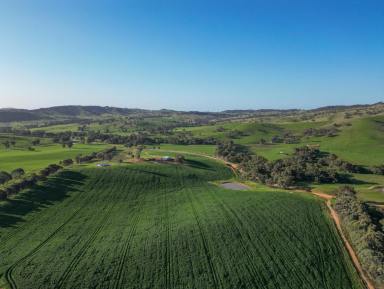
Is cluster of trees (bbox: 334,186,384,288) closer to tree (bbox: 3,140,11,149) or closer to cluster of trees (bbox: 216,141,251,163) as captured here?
cluster of trees (bbox: 216,141,251,163)

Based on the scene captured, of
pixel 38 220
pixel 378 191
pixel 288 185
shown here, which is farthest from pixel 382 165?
pixel 38 220

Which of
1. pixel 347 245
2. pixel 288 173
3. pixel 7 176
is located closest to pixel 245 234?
pixel 347 245

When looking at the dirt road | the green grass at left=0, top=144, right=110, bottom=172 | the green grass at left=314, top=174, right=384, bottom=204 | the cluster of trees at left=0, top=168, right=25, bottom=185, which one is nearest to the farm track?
the dirt road

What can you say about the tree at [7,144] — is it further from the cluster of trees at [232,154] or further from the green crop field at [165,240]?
the cluster of trees at [232,154]

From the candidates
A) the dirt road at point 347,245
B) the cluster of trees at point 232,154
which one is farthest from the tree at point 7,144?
the dirt road at point 347,245

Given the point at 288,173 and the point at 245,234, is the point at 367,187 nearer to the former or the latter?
the point at 288,173

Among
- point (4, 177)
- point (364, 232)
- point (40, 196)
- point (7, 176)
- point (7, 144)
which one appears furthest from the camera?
point (7, 144)

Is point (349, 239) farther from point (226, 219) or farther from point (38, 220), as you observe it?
point (38, 220)
